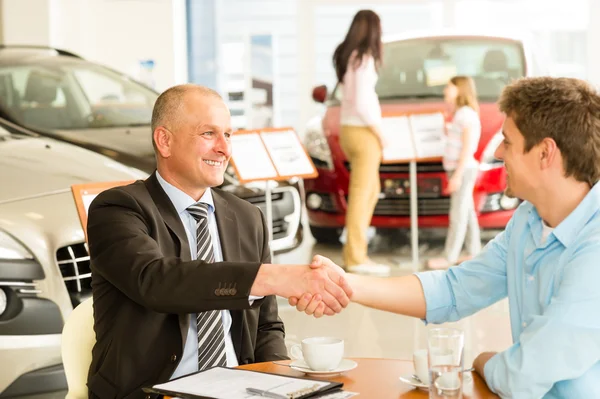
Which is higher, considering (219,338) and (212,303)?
(212,303)

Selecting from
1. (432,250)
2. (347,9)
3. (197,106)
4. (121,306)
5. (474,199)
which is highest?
(347,9)

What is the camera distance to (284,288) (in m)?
2.06

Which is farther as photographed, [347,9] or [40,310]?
[347,9]

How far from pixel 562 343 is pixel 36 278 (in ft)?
6.83

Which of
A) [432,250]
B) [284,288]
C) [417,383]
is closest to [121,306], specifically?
[284,288]

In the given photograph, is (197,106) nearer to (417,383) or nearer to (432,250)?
(417,383)

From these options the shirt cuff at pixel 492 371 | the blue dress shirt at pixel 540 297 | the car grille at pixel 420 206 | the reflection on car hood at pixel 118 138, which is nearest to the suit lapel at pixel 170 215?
the blue dress shirt at pixel 540 297

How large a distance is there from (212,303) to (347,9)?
11168mm

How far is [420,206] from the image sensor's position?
22.2 ft

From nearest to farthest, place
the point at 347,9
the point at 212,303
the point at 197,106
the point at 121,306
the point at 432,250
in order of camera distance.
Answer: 1. the point at 212,303
2. the point at 121,306
3. the point at 197,106
4. the point at 432,250
5. the point at 347,9

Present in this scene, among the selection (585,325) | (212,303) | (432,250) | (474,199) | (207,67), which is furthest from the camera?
(207,67)

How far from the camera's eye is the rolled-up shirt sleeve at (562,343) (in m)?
1.72

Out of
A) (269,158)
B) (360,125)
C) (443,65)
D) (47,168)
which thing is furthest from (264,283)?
(443,65)

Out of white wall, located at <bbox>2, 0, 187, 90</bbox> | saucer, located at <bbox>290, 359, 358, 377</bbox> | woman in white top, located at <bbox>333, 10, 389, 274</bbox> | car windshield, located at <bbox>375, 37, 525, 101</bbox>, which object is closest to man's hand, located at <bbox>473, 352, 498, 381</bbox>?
saucer, located at <bbox>290, 359, 358, 377</bbox>
